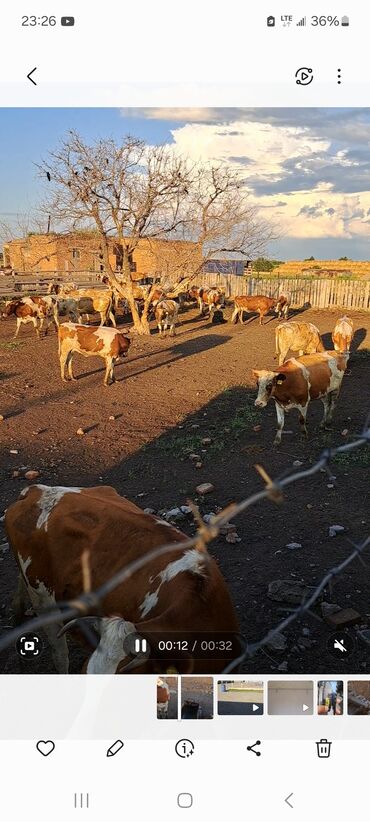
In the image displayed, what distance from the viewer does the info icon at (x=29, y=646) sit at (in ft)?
7.79

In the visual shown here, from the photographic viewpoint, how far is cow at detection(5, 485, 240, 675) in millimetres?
2127

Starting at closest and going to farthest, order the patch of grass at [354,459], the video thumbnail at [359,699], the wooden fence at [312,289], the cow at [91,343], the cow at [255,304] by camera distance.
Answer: the video thumbnail at [359,699], the patch of grass at [354,459], the cow at [91,343], the cow at [255,304], the wooden fence at [312,289]

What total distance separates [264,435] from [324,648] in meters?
5.10

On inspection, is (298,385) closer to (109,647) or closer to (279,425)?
(279,425)

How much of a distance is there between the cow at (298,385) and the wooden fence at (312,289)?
16.2 metres

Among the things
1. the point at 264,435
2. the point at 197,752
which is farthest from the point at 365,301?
the point at 197,752

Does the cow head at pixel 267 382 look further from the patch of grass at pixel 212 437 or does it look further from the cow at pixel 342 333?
the cow at pixel 342 333

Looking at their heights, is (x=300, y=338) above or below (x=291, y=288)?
below

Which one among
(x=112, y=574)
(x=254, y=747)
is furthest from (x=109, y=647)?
(x=112, y=574)

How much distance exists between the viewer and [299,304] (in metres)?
27.2

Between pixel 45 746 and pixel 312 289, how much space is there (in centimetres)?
2677

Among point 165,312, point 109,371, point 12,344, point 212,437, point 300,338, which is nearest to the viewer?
point 212,437

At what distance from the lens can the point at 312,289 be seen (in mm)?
26656

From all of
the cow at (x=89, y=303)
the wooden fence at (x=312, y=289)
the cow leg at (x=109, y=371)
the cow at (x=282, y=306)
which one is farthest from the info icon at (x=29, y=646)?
the wooden fence at (x=312, y=289)
